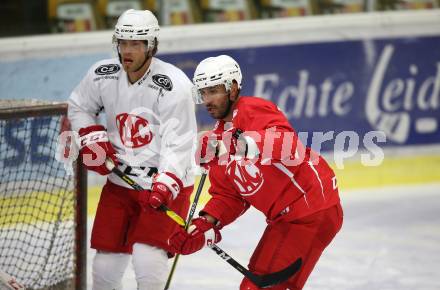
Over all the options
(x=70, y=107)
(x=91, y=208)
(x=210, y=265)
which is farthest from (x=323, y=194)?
(x=91, y=208)

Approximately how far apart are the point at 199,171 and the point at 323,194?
0.63 meters

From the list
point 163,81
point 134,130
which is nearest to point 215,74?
point 163,81

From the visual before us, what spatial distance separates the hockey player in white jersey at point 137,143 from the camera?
13.5 feet

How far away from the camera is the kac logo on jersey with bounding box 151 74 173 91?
13.7 ft

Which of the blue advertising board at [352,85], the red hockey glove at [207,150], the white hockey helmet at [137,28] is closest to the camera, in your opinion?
the red hockey glove at [207,150]

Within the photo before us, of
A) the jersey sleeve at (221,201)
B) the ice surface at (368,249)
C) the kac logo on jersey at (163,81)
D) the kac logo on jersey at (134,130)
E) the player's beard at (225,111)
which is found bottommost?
the ice surface at (368,249)

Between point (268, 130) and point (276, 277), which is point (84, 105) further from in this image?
point (276, 277)

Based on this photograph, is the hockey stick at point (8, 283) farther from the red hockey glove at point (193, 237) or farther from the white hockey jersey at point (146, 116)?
the red hockey glove at point (193, 237)

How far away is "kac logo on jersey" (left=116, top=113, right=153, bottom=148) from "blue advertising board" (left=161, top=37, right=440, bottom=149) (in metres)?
2.59

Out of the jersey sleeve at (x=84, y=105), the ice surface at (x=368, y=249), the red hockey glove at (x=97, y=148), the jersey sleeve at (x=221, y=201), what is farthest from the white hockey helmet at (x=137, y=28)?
the ice surface at (x=368, y=249)

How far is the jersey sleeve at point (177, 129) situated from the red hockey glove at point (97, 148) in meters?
0.26

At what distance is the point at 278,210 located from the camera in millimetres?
3750

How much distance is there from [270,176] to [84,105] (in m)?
1.06

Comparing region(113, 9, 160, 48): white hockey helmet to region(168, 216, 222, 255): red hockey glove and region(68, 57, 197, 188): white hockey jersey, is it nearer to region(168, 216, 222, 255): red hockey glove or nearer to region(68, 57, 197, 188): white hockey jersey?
region(68, 57, 197, 188): white hockey jersey
